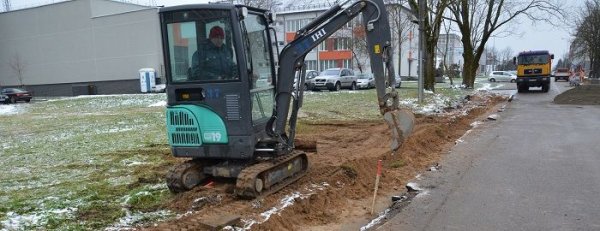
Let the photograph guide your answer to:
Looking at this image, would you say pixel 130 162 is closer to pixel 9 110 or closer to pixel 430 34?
pixel 430 34

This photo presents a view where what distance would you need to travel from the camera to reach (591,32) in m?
57.8

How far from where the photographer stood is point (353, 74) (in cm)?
3772

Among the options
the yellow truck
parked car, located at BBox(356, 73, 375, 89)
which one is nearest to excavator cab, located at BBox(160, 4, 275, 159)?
the yellow truck

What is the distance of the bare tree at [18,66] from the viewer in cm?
5680

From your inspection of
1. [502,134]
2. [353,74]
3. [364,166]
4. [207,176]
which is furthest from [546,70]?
[207,176]

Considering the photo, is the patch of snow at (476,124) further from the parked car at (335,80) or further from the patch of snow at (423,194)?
the parked car at (335,80)

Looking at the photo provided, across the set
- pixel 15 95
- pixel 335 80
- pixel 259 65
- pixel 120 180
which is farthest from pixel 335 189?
pixel 15 95

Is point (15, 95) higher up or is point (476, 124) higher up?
point (15, 95)

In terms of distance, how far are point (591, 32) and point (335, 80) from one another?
40.5 metres

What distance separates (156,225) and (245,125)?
181 cm

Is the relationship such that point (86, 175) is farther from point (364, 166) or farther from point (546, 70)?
point (546, 70)

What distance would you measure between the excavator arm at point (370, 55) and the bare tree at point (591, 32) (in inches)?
2365

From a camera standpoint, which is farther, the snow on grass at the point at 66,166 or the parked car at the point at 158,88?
the parked car at the point at 158,88

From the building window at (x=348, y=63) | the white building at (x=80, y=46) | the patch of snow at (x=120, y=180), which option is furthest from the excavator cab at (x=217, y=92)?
the building window at (x=348, y=63)
